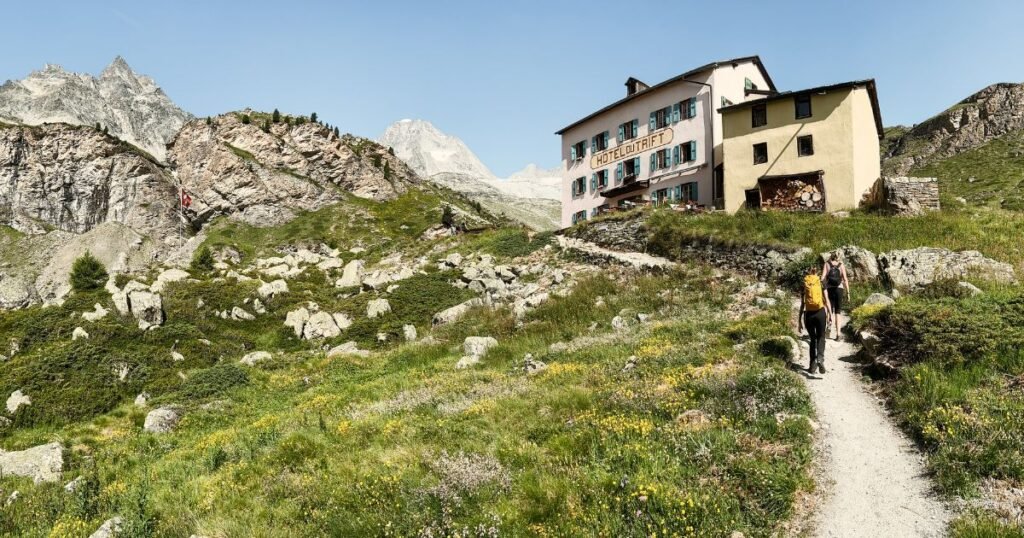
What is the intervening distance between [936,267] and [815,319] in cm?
1007

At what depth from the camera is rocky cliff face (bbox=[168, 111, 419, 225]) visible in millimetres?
85688

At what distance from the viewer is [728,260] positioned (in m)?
28.2

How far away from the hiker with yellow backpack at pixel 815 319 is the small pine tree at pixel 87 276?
4859 centimetres

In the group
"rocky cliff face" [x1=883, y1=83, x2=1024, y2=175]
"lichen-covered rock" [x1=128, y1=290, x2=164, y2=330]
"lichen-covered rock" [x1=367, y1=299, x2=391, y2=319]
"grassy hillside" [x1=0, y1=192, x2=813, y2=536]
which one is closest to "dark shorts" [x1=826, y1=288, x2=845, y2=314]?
"grassy hillside" [x1=0, y1=192, x2=813, y2=536]

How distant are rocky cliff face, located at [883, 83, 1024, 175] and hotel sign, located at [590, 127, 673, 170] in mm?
86341

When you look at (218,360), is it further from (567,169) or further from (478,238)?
(567,169)

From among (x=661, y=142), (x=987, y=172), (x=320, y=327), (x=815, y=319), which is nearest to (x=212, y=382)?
(x=320, y=327)

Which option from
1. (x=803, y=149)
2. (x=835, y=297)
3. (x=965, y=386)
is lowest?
(x=965, y=386)

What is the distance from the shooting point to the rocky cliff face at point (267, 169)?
85.7 m

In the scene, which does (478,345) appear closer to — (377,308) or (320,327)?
(377,308)

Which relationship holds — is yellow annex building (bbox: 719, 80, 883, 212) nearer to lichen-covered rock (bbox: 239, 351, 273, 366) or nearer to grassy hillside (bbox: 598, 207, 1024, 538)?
grassy hillside (bbox: 598, 207, 1024, 538)

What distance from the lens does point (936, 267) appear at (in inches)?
733

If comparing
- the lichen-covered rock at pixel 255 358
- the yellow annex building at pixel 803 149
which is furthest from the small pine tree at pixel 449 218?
the lichen-covered rock at pixel 255 358

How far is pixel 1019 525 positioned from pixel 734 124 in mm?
36204
